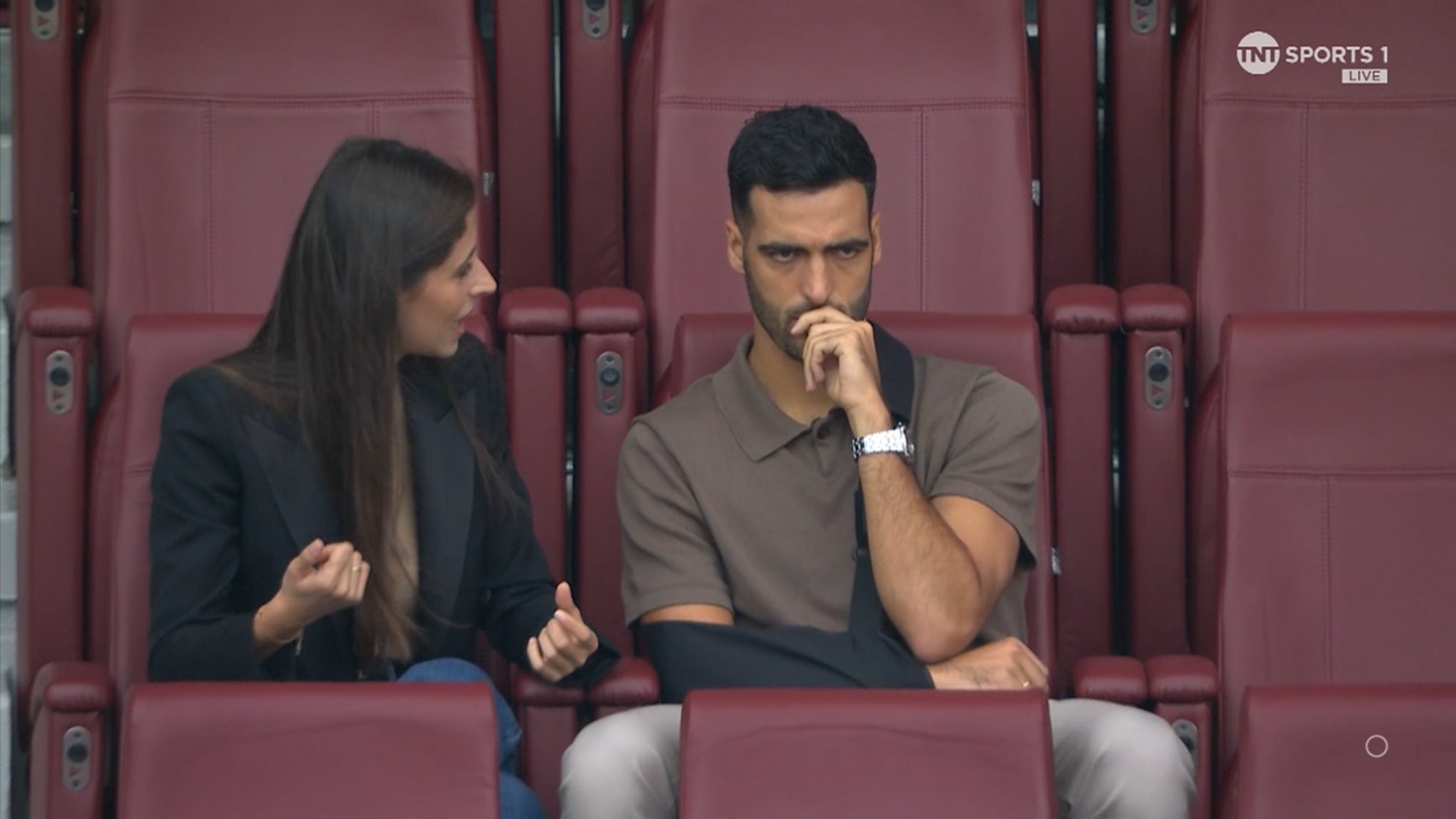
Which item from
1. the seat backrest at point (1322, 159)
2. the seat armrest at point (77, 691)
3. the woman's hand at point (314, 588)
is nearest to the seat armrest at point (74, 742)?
the seat armrest at point (77, 691)

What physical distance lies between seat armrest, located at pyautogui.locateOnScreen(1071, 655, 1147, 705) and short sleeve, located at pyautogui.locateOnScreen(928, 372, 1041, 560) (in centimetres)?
5

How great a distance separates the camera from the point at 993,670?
776mm

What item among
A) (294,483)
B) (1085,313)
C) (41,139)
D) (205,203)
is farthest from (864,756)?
(41,139)

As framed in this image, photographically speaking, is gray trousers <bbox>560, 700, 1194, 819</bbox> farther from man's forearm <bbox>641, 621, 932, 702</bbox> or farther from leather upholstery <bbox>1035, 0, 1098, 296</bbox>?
leather upholstery <bbox>1035, 0, 1098, 296</bbox>

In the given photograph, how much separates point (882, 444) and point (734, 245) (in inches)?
4.4

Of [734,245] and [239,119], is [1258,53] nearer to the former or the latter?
[734,245]

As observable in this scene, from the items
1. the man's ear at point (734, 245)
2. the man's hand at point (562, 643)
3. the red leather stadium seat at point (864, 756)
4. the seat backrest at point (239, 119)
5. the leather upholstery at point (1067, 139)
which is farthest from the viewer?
the leather upholstery at point (1067, 139)

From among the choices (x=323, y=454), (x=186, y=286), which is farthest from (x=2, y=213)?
→ (x=323, y=454)

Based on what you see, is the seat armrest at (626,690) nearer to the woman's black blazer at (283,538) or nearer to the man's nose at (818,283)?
the woman's black blazer at (283,538)

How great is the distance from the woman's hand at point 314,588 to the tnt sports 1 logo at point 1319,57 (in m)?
0.49

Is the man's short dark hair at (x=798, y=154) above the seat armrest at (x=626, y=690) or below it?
above

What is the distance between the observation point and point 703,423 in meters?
0.84

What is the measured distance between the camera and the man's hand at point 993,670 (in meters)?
0.77

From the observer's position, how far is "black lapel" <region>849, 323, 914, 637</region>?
80 cm
